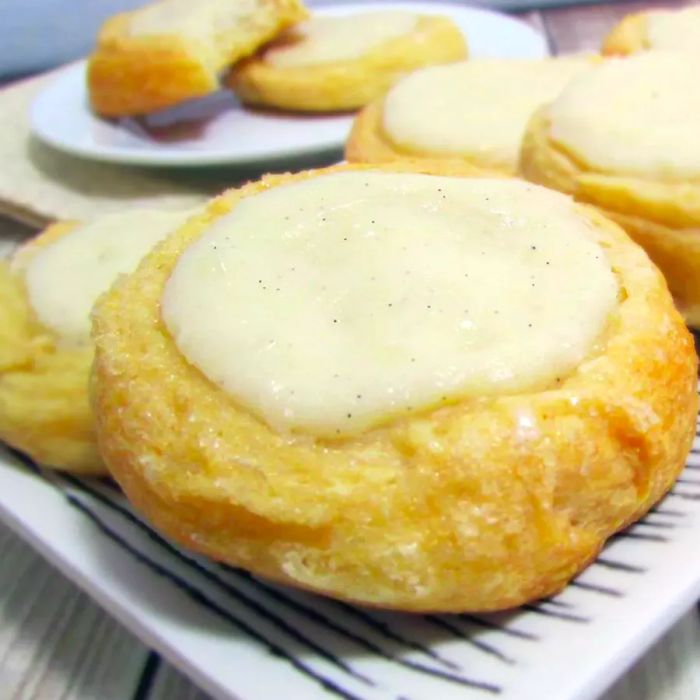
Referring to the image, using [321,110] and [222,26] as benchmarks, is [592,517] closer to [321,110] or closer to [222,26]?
[321,110]

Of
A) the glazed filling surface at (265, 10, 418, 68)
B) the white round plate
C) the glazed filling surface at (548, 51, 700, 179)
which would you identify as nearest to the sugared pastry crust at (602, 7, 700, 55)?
the glazed filling surface at (548, 51, 700, 179)

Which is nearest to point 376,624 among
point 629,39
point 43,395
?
point 43,395

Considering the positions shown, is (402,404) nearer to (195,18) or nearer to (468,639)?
(468,639)

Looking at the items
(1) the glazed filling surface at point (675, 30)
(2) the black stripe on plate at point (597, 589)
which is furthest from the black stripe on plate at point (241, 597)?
(1) the glazed filling surface at point (675, 30)

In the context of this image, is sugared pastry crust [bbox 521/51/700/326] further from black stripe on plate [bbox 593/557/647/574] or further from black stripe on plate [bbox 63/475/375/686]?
black stripe on plate [bbox 63/475/375/686]

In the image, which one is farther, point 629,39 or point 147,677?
point 629,39

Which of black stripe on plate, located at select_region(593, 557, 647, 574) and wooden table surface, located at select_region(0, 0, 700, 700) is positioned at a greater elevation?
black stripe on plate, located at select_region(593, 557, 647, 574)
